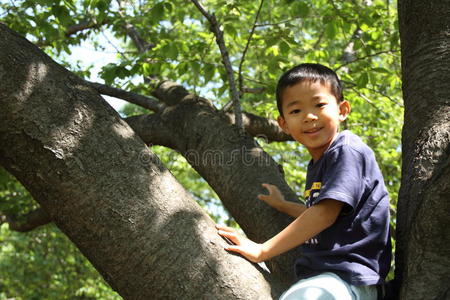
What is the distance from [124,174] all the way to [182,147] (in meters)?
1.41

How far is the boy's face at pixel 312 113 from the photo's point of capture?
2145 mm

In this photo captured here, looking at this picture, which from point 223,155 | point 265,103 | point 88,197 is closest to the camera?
point 88,197

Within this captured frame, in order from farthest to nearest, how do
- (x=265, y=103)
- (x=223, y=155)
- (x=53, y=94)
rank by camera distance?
(x=265, y=103), (x=223, y=155), (x=53, y=94)

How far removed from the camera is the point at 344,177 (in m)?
1.87

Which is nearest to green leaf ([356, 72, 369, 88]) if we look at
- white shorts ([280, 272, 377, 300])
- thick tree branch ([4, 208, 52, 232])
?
white shorts ([280, 272, 377, 300])

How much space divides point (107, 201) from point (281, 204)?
1.03m

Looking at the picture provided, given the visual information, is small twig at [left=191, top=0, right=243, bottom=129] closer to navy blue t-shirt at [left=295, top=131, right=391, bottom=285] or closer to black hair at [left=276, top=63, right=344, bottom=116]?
black hair at [left=276, top=63, right=344, bottom=116]

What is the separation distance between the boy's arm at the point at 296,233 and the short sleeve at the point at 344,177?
62 millimetres

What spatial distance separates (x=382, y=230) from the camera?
75.4 inches

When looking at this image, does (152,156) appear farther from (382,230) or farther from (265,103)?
(265,103)

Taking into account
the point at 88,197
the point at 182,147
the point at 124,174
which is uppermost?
the point at 182,147

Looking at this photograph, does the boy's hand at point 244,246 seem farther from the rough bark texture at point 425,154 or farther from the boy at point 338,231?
the rough bark texture at point 425,154

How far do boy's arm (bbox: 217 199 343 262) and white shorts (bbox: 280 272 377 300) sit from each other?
17 centimetres

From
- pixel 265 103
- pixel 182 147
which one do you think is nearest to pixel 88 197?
pixel 182 147
